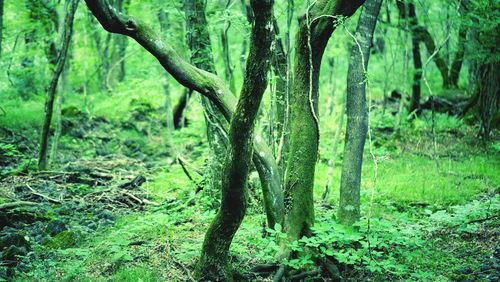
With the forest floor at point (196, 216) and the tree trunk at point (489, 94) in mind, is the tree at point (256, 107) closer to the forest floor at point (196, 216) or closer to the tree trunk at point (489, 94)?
the forest floor at point (196, 216)

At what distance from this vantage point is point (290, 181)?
6375 millimetres

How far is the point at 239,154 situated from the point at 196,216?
3384 millimetres

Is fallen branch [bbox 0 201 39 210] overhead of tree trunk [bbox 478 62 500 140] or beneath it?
beneath

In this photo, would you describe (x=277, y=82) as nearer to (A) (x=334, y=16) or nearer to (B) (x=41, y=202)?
(A) (x=334, y=16)

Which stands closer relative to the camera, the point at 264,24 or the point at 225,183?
the point at 264,24

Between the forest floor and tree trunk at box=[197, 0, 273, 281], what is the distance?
37cm

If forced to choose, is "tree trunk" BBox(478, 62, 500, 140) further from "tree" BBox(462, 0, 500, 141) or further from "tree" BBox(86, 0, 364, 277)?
"tree" BBox(86, 0, 364, 277)

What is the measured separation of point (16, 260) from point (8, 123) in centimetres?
920

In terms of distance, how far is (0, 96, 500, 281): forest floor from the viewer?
6.00 m

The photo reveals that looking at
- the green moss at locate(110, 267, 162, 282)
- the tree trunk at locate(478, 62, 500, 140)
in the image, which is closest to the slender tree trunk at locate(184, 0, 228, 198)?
the green moss at locate(110, 267, 162, 282)

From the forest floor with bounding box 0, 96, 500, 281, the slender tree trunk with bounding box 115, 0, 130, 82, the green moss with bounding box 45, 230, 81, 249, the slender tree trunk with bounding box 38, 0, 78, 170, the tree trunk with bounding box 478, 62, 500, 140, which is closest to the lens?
the forest floor with bounding box 0, 96, 500, 281

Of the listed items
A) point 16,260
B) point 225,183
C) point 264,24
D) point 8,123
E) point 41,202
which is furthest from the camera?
point 8,123

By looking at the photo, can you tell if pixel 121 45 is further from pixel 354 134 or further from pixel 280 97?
pixel 354 134

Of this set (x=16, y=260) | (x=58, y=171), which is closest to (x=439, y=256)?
(x=16, y=260)
